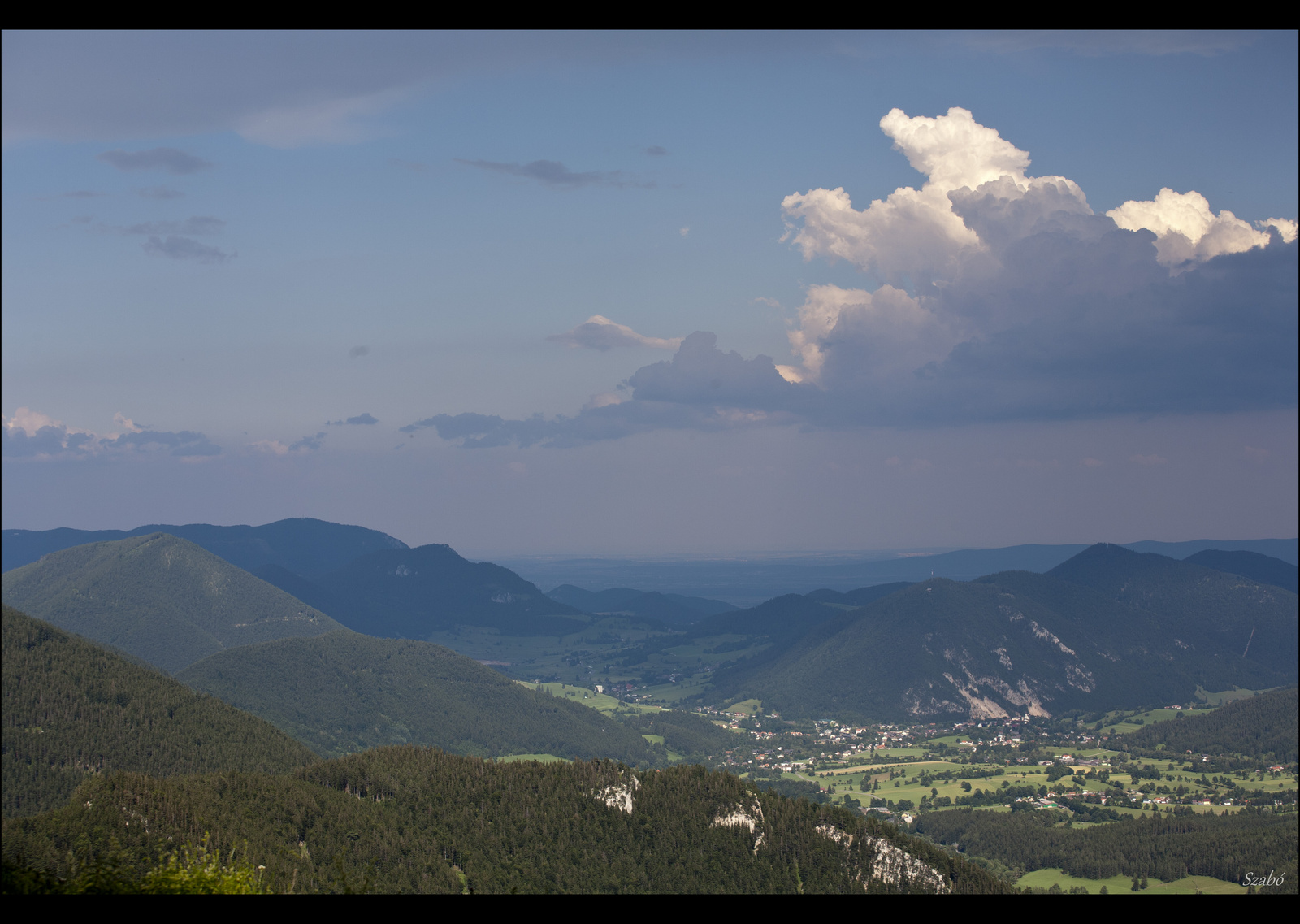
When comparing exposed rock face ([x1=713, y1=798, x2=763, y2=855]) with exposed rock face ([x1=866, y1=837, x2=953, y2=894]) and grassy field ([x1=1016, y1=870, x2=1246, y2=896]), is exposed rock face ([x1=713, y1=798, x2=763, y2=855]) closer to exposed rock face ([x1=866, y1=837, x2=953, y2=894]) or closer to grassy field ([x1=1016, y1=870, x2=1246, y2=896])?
exposed rock face ([x1=866, y1=837, x2=953, y2=894])

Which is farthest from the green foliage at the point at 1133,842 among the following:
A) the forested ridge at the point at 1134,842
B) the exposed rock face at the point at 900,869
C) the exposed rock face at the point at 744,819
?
the exposed rock face at the point at 744,819

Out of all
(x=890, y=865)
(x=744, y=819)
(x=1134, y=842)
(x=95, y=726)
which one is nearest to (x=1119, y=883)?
(x=1134, y=842)

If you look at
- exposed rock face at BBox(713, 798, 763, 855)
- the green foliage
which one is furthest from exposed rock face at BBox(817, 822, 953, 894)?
the green foliage

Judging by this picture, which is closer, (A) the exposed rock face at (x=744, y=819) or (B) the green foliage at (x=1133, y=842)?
(A) the exposed rock face at (x=744, y=819)

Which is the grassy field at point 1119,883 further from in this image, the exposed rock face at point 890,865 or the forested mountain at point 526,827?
the exposed rock face at point 890,865

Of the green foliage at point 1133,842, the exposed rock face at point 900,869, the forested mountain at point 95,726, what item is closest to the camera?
the exposed rock face at point 900,869

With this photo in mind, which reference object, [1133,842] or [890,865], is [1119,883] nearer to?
[1133,842]
